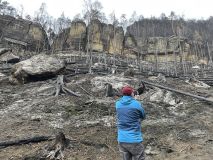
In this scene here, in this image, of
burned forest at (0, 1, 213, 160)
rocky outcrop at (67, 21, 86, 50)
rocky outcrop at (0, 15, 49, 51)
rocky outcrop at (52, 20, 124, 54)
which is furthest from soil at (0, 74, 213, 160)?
rocky outcrop at (67, 21, 86, 50)

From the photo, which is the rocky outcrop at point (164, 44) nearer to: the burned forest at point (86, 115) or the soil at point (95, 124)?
the burned forest at point (86, 115)

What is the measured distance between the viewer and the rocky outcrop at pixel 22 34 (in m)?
Result: 51.6

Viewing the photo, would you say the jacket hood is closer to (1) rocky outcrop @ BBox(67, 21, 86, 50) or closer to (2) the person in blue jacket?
(2) the person in blue jacket

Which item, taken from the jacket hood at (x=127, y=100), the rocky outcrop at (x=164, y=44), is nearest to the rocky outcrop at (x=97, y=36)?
the rocky outcrop at (x=164, y=44)

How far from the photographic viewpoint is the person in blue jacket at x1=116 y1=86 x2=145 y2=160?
573 centimetres

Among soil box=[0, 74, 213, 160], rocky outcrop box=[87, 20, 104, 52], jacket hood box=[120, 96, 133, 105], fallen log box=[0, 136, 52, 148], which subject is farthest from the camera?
rocky outcrop box=[87, 20, 104, 52]

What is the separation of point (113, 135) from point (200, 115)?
3.01 meters

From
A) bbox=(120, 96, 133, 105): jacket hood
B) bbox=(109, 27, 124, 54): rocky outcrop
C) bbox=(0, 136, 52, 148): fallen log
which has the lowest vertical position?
bbox=(0, 136, 52, 148): fallen log

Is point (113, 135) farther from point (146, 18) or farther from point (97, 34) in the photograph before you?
point (146, 18)

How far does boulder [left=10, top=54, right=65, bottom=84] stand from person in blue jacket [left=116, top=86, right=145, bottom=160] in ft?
33.9

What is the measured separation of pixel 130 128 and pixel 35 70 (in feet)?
34.8

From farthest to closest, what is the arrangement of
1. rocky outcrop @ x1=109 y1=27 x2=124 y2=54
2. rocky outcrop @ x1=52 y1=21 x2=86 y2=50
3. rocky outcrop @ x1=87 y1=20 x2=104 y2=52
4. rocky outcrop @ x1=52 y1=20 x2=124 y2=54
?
rocky outcrop @ x1=109 y1=27 x2=124 y2=54
rocky outcrop @ x1=87 y1=20 x2=104 y2=52
rocky outcrop @ x1=52 y1=20 x2=124 y2=54
rocky outcrop @ x1=52 y1=21 x2=86 y2=50

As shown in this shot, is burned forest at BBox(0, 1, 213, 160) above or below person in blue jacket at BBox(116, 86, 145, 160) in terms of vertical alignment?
below

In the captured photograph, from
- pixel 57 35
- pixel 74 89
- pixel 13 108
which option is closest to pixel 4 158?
pixel 13 108
